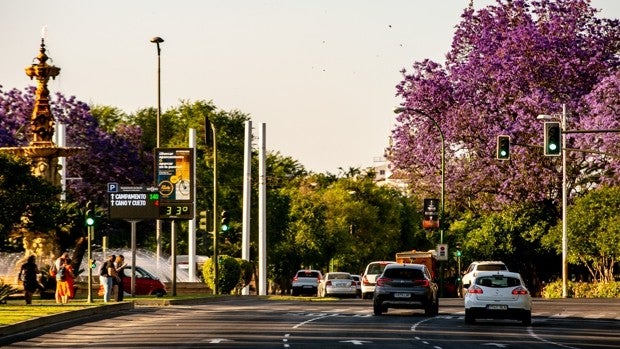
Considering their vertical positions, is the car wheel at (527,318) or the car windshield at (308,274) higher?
the car windshield at (308,274)

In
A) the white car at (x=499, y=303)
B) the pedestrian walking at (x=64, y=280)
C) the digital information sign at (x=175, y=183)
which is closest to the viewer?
the white car at (x=499, y=303)

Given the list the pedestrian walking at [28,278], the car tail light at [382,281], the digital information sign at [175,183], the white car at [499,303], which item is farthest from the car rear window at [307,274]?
the white car at [499,303]

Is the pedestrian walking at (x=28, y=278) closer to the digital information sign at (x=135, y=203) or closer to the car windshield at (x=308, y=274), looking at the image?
the digital information sign at (x=135, y=203)

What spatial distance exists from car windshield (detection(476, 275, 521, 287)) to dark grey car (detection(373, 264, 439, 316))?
3.87m

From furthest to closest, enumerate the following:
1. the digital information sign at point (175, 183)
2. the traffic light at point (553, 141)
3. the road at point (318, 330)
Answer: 1. the digital information sign at point (175, 183)
2. the traffic light at point (553, 141)
3. the road at point (318, 330)

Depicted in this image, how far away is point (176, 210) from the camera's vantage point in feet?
195

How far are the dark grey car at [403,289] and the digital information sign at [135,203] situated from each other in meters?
15.1

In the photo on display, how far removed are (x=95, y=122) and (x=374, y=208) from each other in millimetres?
35683

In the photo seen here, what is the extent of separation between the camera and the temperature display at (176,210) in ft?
195

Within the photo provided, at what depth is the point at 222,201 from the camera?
107 meters

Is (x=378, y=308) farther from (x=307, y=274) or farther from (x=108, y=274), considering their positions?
(x=307, y=274)

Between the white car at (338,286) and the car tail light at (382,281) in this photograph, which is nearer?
the car tail light at (382,281)

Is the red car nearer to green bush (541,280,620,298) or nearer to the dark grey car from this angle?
the dark grey car

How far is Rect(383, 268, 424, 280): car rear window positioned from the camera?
153ft
